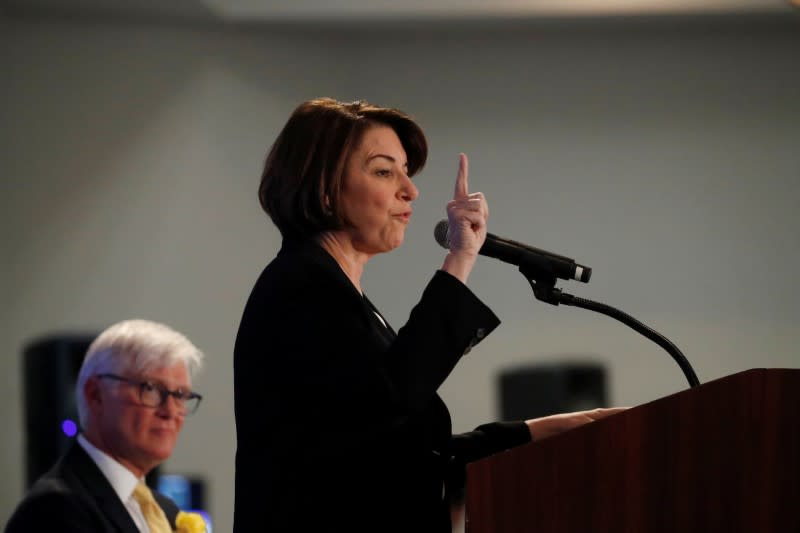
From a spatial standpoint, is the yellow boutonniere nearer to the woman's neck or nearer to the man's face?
the man's face

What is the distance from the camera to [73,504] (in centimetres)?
246

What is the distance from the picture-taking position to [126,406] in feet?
9.43

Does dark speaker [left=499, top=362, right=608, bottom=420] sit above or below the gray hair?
below

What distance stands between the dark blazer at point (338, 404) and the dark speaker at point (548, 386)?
3.47 meters

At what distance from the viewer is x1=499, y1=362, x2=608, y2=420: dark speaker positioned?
200 inches

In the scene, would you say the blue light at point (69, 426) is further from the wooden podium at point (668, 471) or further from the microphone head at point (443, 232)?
the wooden podium at point (668, 471)

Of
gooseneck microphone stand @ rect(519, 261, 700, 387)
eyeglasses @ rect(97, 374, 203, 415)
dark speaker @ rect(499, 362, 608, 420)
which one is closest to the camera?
gooseneck microphone stand @ rect(519, 261, 700, 387)

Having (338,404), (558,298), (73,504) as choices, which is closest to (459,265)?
(558,298)

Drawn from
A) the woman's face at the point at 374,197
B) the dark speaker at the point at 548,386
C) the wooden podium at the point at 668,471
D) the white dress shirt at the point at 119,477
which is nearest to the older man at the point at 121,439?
the white dress shirt at the point at 119,477

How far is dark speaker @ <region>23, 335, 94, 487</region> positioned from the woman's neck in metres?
2.36

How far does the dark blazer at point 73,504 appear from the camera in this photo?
2414mm

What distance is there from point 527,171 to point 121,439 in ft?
9.17

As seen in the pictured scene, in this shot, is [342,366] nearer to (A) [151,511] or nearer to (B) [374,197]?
(B) [374,197]

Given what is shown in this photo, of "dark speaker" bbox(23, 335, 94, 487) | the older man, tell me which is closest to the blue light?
"dark speaker" bbox(23, 335, 94, 487)
